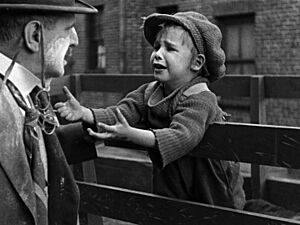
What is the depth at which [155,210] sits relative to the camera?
3.21 metres

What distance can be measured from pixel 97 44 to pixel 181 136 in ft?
38.8

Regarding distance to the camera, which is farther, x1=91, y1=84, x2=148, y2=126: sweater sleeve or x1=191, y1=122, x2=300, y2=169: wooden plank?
x1=91, y1=84, x2=148, y2=126: sweater sleeve

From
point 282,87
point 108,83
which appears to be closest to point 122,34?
point 108,83

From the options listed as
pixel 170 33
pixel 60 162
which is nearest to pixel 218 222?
pixel 170 33

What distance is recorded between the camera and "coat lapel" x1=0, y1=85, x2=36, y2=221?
172 centimetres

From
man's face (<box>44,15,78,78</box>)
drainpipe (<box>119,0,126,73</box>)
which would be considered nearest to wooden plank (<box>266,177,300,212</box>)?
man's face (<box>44,15,78,78</box>)

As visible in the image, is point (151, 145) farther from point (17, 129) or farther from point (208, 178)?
point (17, 129)

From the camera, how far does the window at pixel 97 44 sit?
14.1 m

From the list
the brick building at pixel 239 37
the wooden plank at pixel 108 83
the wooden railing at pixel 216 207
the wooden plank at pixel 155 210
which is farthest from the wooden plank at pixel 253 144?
the brick building at pixel 239 37

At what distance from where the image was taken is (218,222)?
2990mm

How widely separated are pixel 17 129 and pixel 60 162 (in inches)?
11.6

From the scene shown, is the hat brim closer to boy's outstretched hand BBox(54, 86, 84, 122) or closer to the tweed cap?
the tweed cap

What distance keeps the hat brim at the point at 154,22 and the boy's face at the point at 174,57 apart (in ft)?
0.14

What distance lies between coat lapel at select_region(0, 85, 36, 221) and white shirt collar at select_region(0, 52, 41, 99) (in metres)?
0.08
